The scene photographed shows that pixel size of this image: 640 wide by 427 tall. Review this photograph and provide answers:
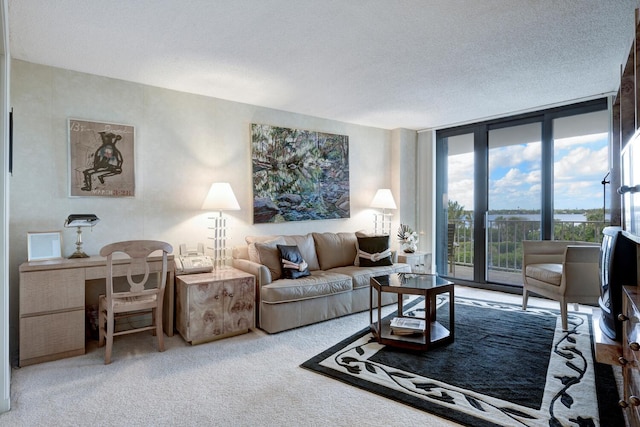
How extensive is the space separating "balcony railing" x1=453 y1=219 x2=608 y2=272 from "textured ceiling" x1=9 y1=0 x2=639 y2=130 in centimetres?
159

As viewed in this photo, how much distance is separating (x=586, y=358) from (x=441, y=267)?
3.15 metres

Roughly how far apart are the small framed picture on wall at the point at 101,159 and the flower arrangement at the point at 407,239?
11.9ft

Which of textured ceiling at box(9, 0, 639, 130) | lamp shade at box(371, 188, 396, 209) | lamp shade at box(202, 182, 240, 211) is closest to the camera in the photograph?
textured ceiling at box(9, 0, 639, 130)

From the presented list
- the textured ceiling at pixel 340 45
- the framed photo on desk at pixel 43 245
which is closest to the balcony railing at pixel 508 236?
the textured ceiling at pixel 340 45

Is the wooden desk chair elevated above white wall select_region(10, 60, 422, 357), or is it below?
below

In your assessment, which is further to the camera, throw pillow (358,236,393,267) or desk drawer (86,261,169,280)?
throw pillow (358,236,393,267)

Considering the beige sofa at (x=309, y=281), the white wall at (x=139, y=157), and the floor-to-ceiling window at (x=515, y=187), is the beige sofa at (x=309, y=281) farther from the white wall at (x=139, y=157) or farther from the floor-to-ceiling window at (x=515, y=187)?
the floor-to-ceiling window at (x=515, y=187)

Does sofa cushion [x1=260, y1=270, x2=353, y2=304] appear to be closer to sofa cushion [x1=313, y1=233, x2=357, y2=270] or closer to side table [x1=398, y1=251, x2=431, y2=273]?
sofa cushion [x1=313, y1=233, x2=357, y2=270]

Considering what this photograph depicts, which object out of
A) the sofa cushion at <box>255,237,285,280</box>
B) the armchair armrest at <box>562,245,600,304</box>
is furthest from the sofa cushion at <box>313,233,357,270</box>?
the armchair armrest at <box>562,245,600,304</box>

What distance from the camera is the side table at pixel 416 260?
4949mm

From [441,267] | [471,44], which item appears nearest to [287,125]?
[471,44]

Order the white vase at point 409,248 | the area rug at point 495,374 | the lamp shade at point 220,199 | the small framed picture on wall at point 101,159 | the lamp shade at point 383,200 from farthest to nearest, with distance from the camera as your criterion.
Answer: the lamp shade at point 383,200
the white vase at point 409,248
the lamp shade at point 220,199
the small framed picture on wall at point 101,159
the area rug at point 495,374

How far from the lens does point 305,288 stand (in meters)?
3.62

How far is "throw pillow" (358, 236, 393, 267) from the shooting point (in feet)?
14.9
